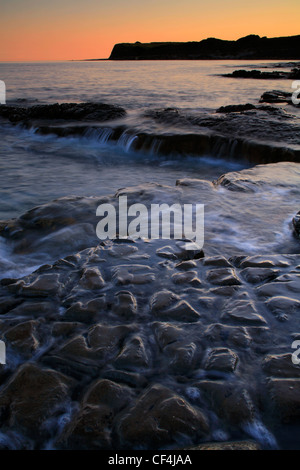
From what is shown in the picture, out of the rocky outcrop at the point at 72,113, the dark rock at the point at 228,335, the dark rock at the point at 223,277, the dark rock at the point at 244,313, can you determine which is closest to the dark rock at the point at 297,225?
the dark rock at the point at 223,277

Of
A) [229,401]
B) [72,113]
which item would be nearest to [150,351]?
[229,401]

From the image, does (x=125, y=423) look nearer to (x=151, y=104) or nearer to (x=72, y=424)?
(x=72, y=424)

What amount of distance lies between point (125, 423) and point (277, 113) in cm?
1018

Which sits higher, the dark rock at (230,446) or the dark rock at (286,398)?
the dark rock at (286,398)

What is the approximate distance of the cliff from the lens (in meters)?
78.1

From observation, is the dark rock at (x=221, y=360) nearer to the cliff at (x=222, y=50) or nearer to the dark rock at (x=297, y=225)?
the dark rock at (x=297, y=225)

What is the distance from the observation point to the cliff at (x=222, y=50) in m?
78.1

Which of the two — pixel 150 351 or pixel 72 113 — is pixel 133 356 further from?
pixel 72 113

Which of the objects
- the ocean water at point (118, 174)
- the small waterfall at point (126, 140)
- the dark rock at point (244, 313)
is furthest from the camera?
the small waterfall at point (126, 140)

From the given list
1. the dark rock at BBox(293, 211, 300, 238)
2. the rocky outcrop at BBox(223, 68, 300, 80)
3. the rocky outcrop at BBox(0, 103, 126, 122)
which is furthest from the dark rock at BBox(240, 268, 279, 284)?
the rocky outcrop at BBox(223, 68, 300, 80)

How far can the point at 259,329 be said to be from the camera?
5.97 ft

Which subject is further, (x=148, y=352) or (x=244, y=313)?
(x=244, y=313)

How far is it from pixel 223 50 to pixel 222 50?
40 cm

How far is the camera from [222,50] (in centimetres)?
9300
